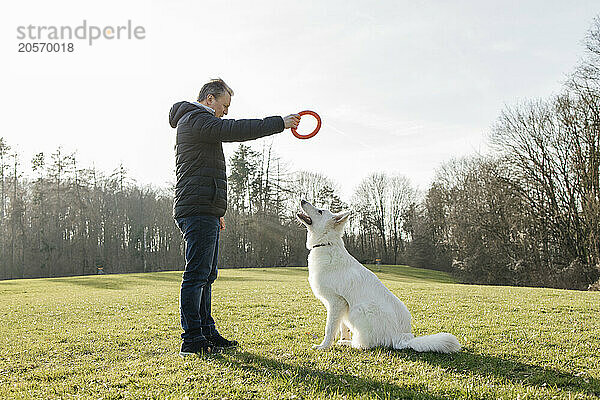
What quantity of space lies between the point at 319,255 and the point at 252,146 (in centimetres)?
4510

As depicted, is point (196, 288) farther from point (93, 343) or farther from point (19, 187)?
point (19, 187)

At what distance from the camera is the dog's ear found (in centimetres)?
566

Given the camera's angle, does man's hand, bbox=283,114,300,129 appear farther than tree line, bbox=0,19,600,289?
No

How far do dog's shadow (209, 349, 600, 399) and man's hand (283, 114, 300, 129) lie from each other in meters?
2.60

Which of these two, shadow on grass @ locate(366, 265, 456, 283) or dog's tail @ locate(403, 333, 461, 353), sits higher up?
dog's tail @ locate(403, 333, 461, 353)

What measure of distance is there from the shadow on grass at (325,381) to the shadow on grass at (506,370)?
0.82 metres

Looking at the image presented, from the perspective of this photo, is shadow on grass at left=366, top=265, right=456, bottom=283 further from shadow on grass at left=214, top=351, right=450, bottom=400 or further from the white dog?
shadow on grass at left=214, top=351, right=450, bottom=400

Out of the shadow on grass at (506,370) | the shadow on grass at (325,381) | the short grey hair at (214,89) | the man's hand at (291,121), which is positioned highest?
the short grey hair at (214,89)

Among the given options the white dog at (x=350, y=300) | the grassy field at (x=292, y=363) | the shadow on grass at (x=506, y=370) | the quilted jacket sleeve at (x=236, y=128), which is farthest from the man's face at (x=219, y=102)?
the shadow on grass at (x=506, y=370)

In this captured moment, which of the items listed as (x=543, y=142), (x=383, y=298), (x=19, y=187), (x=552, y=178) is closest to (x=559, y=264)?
(x=552, y=178)

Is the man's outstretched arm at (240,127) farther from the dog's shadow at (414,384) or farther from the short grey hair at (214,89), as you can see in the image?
the dog's shadow at (414,384)

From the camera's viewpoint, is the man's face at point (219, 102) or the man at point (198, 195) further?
the man's face at point (219, 102)

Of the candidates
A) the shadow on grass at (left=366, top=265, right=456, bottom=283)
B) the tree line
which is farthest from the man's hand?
the shadow on grass at (left=366, top=265, right=456, bottom=283)

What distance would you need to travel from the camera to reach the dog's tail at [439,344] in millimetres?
4964
